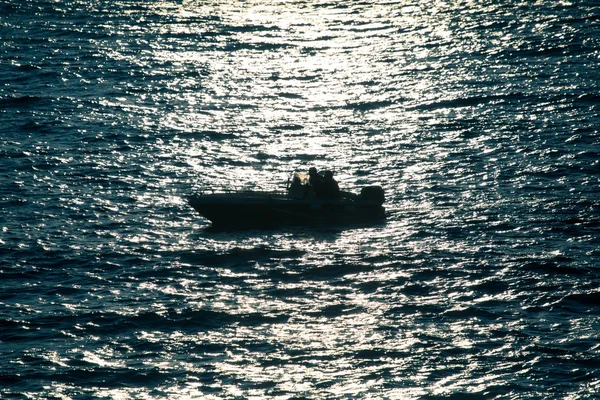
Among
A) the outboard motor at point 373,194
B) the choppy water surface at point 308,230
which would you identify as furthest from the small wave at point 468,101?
the outboard motor at point 373,194

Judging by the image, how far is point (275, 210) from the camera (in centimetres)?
3588

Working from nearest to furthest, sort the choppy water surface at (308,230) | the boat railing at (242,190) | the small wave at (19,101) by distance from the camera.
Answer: the choppy water surface at (308,230) < the boat railing at (242,190) < the small wave at (19,101)

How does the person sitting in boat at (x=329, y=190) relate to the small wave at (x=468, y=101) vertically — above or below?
below

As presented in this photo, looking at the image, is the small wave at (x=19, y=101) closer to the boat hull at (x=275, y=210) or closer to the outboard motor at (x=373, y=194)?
the boat hull at (x=275, y=210)

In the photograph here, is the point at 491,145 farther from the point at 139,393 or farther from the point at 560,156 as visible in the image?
the point at 139,393

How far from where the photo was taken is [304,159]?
144ft

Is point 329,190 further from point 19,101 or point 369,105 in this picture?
point 19,101

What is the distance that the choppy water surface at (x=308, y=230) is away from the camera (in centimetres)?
2695

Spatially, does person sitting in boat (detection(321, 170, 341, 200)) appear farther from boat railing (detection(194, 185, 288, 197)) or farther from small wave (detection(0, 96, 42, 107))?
small wave (detection(0, 96, 42, 107))

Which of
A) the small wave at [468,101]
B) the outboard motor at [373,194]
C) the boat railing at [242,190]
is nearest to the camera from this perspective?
the outboard motor at [373,194]

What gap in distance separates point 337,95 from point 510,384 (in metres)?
30.7

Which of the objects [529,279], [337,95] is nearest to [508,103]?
[337,95]

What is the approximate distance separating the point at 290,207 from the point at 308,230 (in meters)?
1.20

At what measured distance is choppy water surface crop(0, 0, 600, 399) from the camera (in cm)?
2695
